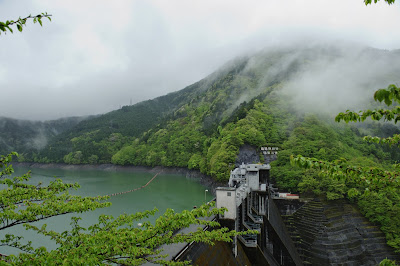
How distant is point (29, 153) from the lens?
376 feet

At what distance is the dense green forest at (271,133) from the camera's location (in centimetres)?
3206

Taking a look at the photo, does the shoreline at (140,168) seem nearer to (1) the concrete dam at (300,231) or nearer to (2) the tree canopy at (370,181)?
(1) the concrete dam at (300,231)

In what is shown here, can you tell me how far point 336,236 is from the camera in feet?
80.0

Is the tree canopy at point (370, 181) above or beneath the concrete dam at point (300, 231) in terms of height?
above

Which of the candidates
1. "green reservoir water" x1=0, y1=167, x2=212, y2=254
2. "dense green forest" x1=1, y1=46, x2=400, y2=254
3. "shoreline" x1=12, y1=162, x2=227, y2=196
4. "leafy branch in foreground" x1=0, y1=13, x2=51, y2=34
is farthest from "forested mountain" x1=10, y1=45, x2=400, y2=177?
"leafy branch in foreground" x1=0, y1=13, x2=51, y2=34

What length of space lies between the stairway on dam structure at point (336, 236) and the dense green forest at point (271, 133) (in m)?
1.18

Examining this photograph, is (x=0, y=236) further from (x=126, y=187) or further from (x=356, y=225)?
(x=356, y=225)

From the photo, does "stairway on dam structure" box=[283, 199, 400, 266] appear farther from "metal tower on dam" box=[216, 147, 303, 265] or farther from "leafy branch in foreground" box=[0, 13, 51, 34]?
"leafy branch in foreground" box=[0, 13, 51, 34]

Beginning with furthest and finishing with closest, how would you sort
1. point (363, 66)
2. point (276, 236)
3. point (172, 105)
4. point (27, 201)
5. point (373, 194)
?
1. point (172, 105)
2. point (363, 66)
3. point (373, 194)
4. point (276, 236)
5. point (27, 201)

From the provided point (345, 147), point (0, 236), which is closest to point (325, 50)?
point (345, 147)

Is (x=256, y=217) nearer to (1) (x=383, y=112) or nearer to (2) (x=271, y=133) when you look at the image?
(1) (x=383, y=112)

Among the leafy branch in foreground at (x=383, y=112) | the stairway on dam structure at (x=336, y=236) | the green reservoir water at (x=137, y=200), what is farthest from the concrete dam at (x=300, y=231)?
the leafy branch in foreground at (x=383, y=112)

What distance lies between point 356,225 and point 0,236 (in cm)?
3574

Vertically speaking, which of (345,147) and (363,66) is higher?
(363,66)
